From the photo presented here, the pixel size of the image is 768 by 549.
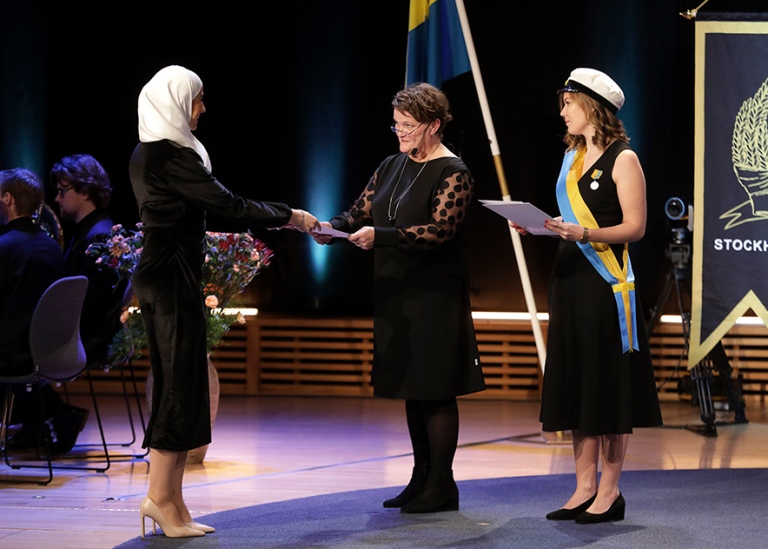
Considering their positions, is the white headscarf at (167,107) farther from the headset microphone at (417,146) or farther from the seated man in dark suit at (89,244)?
the seated man in dark suit at (89,244)

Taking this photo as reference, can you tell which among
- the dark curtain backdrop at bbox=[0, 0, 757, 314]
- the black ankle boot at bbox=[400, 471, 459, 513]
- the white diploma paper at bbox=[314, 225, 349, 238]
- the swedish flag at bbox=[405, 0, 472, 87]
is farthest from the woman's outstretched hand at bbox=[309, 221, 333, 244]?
the dark curtain backdrop at bbox=[0, 0, 757, 314]

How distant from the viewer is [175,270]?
3.35m

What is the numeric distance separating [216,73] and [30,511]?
495 centimetres

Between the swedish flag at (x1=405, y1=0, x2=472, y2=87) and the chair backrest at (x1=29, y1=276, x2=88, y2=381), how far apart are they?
89.1 inches

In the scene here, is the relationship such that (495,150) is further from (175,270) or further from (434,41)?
(175,270)

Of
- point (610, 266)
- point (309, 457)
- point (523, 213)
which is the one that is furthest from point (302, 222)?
point (309, 457)

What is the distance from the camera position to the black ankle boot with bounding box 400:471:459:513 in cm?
381

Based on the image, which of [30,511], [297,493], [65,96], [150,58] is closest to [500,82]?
[150,58]

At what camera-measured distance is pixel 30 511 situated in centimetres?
400

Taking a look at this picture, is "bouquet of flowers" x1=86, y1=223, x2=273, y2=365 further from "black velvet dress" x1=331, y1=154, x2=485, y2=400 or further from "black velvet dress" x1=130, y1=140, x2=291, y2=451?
"black velvet dress" x1=130, y1=140, x2=291, y2=451

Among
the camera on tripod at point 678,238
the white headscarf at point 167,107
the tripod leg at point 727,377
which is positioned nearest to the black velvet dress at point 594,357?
the white headscarf at point 167,107

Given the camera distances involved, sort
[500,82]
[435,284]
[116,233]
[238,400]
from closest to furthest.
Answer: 1. [435,284]
2. [116,233]
3. [238,400]
4. [500,82]

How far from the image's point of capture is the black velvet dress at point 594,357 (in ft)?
11.8

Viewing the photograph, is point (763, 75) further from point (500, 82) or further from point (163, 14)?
point (163, 14)
